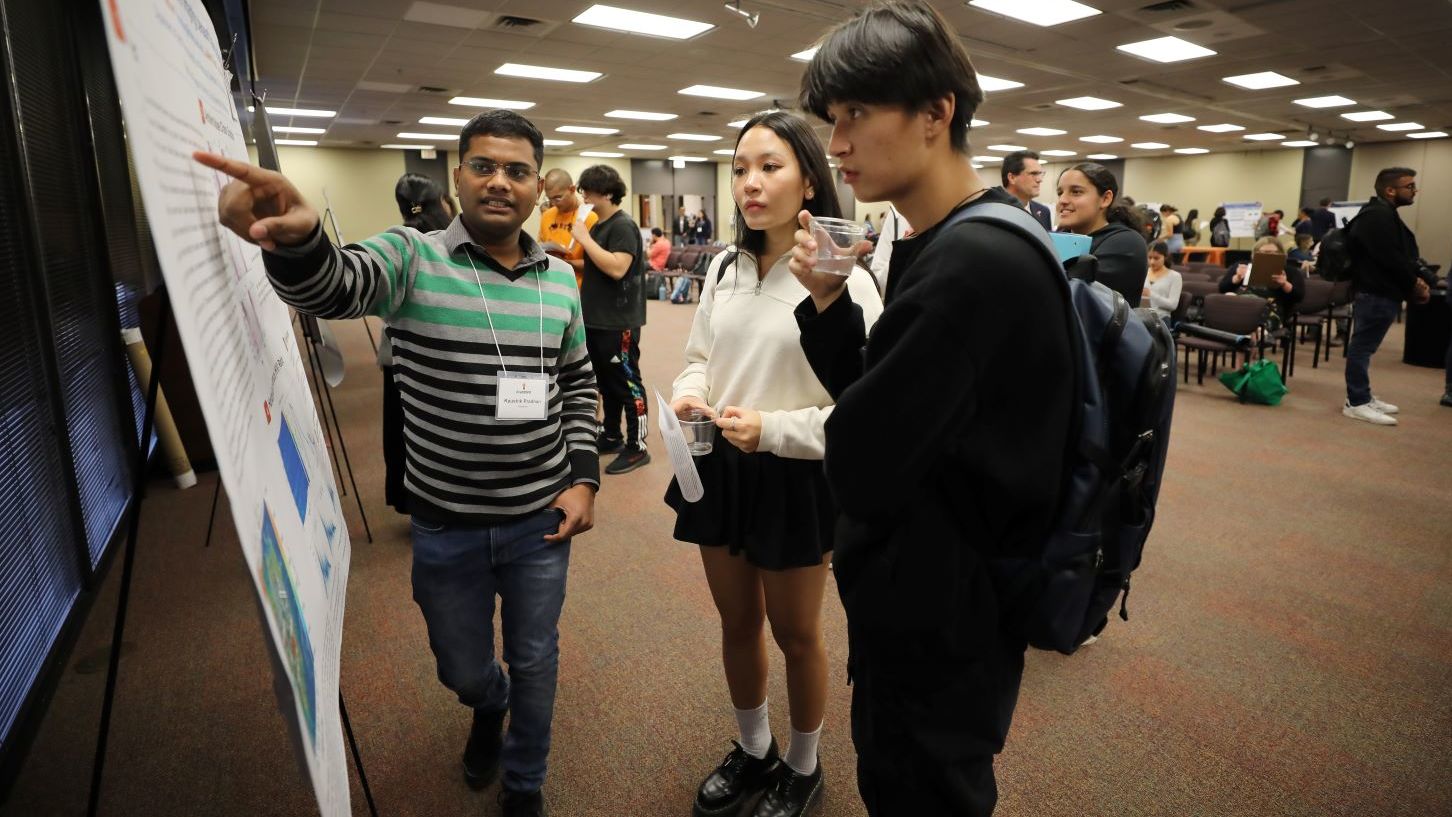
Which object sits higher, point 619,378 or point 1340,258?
point 1340,258

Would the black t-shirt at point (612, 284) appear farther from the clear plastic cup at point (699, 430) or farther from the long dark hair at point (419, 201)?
the clear plastic cup at point (699, 430)

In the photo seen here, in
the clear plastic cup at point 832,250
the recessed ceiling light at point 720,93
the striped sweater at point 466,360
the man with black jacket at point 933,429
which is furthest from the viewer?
the recessed ceiling light at point 720,93

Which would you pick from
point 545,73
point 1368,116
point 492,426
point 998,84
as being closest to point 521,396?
point 492,426

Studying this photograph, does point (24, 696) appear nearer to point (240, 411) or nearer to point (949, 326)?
point (240, 411)

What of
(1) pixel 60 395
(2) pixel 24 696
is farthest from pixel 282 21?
(2) pixel 24 696

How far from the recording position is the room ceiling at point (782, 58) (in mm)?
6469

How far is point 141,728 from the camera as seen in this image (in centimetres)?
212

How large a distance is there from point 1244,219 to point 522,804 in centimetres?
1886

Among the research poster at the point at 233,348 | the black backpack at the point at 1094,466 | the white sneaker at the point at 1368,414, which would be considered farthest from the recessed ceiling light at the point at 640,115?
the black backpack at the point at 1094,466

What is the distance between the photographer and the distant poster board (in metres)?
15.5

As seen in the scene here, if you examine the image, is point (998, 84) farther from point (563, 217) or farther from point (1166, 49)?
point (563, 217)

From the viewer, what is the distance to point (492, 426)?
154 cm

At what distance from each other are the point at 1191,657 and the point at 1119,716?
19.3 inches

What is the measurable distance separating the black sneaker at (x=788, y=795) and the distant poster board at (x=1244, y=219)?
17680mm
